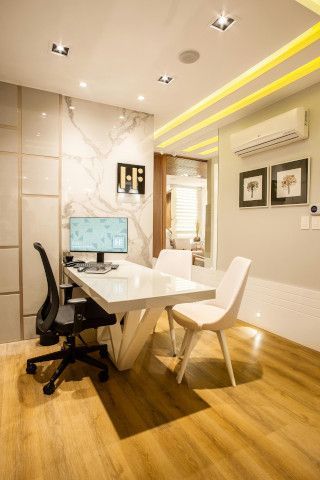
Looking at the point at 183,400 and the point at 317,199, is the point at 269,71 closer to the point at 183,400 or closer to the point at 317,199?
the point at 317,199

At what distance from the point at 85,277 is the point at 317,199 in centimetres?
247

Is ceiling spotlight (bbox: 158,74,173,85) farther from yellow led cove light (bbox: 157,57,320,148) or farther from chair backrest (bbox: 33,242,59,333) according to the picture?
chair backrest (bbox: 33,242,59,333)

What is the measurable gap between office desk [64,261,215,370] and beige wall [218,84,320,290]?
5.66 ft

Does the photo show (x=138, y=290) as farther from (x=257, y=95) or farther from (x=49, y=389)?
(x=257, y=95)

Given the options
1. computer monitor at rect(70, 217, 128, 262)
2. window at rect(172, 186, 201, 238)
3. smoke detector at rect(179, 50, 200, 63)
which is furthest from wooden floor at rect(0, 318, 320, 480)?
window at rect(172, 186, 201, 238)

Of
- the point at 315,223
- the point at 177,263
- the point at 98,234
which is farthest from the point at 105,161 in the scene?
the point at 315,223

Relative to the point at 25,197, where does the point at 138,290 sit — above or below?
below

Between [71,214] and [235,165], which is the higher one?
[235,165]

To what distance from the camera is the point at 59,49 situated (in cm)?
244

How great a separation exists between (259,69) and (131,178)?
1.85 metres

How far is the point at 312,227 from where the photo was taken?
3.00 meters

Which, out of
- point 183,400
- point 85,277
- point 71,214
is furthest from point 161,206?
point 183,400

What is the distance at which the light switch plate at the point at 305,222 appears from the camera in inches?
120

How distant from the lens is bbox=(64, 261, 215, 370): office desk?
1605 millimetres
